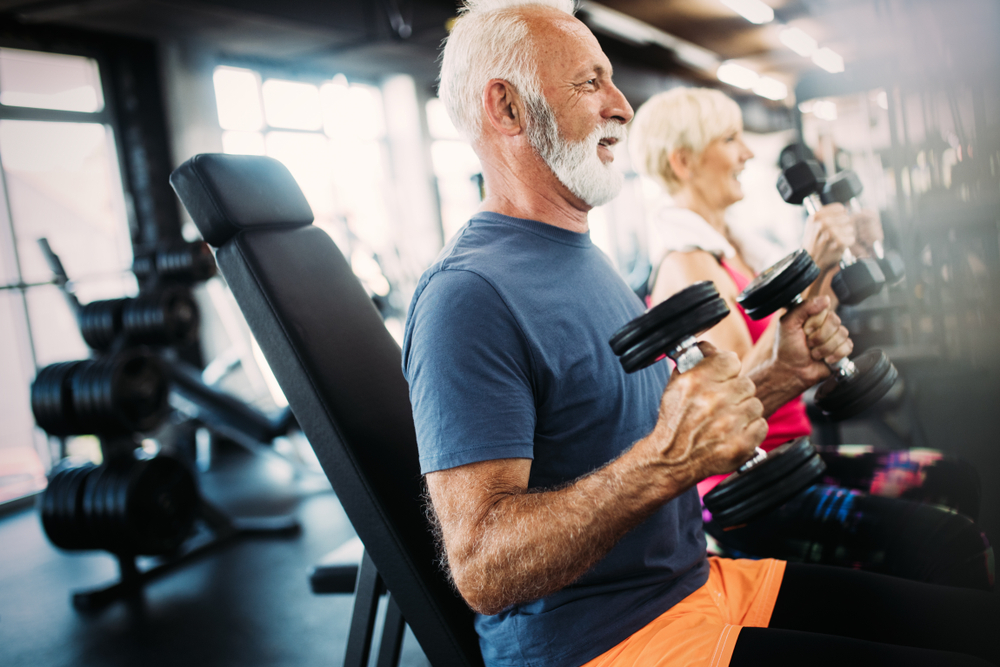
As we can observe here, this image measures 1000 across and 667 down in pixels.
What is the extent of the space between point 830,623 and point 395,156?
7199 millimetres

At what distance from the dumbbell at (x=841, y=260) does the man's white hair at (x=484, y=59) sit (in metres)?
0.69

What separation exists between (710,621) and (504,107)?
0.81m

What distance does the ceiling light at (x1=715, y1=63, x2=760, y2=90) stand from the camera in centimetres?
936

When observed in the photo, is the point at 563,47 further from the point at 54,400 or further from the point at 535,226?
the point at 54,400

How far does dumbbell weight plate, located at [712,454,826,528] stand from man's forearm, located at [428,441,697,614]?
0.10 meters

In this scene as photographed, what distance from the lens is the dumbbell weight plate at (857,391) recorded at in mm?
1179

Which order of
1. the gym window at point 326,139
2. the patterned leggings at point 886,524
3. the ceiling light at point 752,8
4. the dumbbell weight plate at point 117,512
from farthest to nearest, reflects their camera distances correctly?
the ceiling light at point 752,8 → the gym window at point 326,139 → the dumbbell weight plate at point 117,512 → the patterned leggings at point 886,524

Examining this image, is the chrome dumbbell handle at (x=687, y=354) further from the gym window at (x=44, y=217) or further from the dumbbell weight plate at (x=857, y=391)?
the gym window at (x=44, y=217)

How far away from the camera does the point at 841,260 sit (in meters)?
→ 1.51

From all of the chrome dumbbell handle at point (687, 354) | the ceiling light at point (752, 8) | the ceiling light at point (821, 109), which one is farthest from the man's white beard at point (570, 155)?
the ceiling light at point (752, 8)

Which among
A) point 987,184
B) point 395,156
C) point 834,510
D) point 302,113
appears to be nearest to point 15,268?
point 302,113

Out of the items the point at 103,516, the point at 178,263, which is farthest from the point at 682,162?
the point at 178,263

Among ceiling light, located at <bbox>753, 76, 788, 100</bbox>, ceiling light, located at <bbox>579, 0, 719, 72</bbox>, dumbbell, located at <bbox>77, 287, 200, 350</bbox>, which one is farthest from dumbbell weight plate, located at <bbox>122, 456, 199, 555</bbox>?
ceiling light, located at <bbox>753, 76, 788, 100</bbox>

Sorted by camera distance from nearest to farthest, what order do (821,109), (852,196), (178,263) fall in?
(852,196), (178,263), (821,109)
